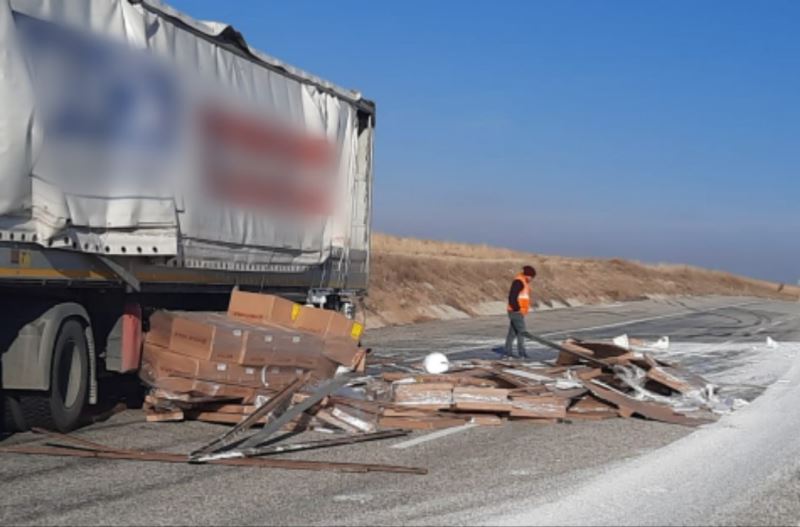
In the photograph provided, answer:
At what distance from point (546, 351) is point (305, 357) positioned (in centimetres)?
1133

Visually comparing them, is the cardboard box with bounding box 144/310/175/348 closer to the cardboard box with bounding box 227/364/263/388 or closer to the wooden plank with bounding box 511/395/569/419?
the cardboard box with bounding box 227/364/263/388

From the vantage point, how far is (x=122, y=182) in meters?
10.4

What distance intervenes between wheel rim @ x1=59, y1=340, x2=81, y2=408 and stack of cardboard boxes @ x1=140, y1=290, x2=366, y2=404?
0.77 metres

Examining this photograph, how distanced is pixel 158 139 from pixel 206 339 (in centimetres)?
198

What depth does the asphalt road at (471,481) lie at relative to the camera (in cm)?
718

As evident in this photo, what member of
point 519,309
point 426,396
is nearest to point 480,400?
point 426,396

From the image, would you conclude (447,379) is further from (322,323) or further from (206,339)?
(206,339)

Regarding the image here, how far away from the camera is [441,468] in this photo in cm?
890

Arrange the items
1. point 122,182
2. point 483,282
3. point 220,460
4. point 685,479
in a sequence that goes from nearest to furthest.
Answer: point 685,479
point 220,460
point 122,182
point 483,282

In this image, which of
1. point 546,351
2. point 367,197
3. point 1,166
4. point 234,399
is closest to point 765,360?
point 546,351

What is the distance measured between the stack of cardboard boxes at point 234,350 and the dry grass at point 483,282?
18.3 metres

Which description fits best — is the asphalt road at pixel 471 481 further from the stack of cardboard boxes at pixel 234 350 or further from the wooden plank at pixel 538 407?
the stack of cardboard boxes at pixel 234 350

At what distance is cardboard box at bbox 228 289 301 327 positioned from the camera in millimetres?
12312

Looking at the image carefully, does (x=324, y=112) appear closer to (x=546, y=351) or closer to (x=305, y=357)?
(x=305, y=357)
